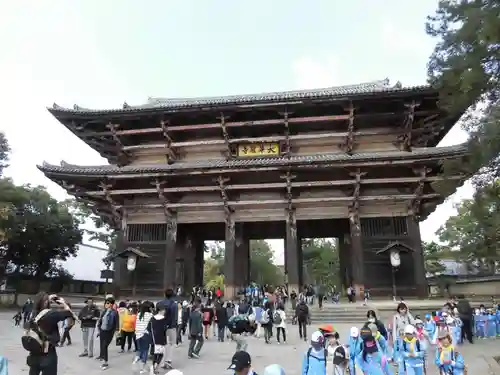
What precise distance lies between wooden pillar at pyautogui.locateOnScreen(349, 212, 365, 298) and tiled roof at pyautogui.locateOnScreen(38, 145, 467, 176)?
3.30 metres

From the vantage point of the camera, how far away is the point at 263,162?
20.8 metres

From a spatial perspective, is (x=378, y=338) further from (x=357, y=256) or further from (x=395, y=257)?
(x=357, y=256)

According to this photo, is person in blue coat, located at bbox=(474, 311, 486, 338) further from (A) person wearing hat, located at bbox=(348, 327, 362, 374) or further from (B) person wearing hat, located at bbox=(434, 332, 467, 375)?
(A) person wearing hat, located at bbox=(348, 327, 362, 374)

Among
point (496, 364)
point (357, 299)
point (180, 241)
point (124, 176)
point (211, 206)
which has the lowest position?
point (496, 364)

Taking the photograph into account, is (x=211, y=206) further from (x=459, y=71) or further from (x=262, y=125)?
(x=459, y=71)

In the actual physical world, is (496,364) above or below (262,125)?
below

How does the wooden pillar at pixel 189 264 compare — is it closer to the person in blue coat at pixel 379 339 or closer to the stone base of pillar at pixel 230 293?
the stone base of pillar at pixel 230 293

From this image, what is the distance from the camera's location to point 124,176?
71.5ft

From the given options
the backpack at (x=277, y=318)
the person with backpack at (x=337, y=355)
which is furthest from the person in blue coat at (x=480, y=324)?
the person with backpack at (x=337, y=355)

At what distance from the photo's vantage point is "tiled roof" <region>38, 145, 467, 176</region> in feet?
64.3

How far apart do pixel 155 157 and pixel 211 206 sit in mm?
5036

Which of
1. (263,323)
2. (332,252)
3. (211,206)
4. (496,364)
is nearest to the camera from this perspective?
(496,364)

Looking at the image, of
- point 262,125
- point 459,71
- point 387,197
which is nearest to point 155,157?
point 262,125

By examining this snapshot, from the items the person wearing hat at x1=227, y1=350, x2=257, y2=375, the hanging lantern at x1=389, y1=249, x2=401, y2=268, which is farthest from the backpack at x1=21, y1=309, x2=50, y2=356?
the hanging lantern at x1=389, y1=249, x2=401, y2=268
